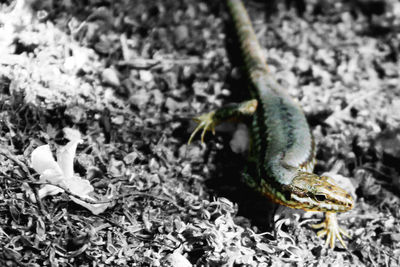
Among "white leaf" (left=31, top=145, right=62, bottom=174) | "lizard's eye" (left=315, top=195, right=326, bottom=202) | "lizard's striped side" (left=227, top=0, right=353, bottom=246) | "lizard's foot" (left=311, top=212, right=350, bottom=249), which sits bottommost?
"lizard's foot" (left=311, top=212, right=350, bottom=249)

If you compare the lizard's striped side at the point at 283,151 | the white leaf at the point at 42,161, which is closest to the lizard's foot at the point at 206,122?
the lizard's striped side at the point at 283,151

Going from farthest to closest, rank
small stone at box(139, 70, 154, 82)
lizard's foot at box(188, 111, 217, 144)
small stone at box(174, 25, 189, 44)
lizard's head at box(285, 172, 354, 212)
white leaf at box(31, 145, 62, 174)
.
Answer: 1. small stone at box(174, 25, 189, 44)
2. small stone at box(139, 70, 154, 82)
3. lizard's foot at box(188, 111, 217, 144)
4. lizard's head at box(285, 172, 354, 212)
5. white leaf at box(31, 145, 62, 174)

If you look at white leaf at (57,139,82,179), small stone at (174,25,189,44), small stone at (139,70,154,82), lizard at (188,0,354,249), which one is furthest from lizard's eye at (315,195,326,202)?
small stone at (174,25,189,44)

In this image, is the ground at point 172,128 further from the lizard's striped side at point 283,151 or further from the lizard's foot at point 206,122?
the lizard's striped side at point 283,151

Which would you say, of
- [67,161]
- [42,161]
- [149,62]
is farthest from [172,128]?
[42,161]

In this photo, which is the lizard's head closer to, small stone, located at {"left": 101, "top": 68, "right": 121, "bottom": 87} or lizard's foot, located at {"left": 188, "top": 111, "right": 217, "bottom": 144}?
lizard's foot, located at {"left": 188, "top": 111, "right": 217, "bottom": 144}

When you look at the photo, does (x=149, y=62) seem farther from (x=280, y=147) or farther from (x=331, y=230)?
(x=331, y=230)

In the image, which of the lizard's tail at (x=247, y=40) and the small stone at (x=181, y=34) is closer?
the lizard's tail at (x=247, y=40)

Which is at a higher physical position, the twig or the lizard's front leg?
the twig

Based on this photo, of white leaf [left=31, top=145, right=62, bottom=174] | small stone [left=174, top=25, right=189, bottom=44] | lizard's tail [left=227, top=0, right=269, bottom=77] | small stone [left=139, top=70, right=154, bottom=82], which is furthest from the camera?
small stone [left=174, top=25, right=189, bottom=44]

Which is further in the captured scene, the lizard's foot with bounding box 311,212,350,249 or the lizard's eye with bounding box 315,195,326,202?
the lizard's foot with bounding box 311,212,350,249

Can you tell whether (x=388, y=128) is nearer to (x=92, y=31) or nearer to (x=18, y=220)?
(x=92, y=31)
